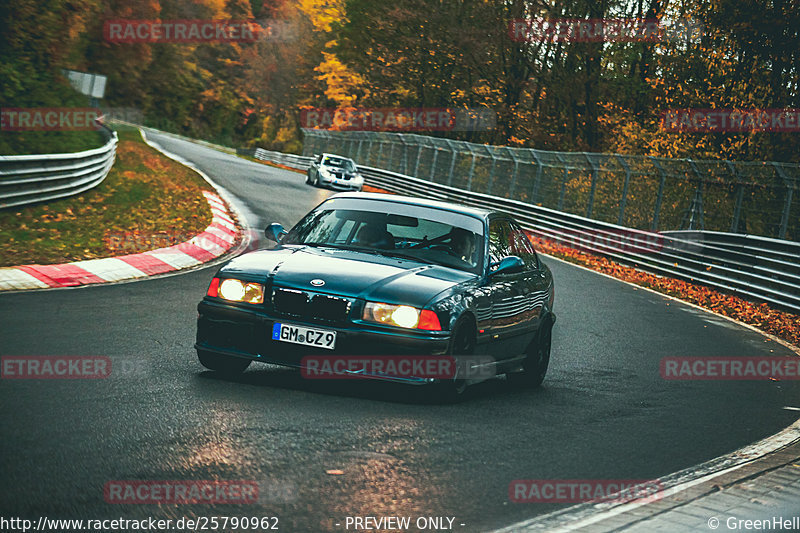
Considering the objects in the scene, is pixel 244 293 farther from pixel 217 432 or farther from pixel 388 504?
pixel 388 504

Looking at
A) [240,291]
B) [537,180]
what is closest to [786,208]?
[537,180]

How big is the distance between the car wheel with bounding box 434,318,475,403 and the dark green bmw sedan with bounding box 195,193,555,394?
0.6 inches

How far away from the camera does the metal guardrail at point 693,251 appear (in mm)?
19047

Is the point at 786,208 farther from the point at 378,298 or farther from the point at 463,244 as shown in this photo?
the point at 378,298

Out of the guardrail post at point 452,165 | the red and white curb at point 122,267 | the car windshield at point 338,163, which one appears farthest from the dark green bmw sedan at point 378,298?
the guardrail post at point 452,165

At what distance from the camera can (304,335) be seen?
7.21 m

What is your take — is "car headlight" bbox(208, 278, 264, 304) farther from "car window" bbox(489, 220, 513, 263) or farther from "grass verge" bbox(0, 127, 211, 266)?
"grass verge" bbox(0, 127, 211, 266)

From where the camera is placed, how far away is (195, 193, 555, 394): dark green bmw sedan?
7195 millimetres

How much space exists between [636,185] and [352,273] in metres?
20.6

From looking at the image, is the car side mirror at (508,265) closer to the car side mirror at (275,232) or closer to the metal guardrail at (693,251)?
the car side mirror at (275,232)

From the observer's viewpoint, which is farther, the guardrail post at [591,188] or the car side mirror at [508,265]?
the guardrail post at [591,188]

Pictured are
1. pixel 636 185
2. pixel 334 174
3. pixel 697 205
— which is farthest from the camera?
pixel 334 174

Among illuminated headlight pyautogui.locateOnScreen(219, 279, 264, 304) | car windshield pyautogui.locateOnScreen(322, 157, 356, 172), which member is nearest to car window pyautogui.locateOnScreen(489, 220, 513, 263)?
illuminated headlight pyautogui.locateOnScreen(219, 279, 264, 304)

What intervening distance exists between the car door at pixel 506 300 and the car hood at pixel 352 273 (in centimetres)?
40
